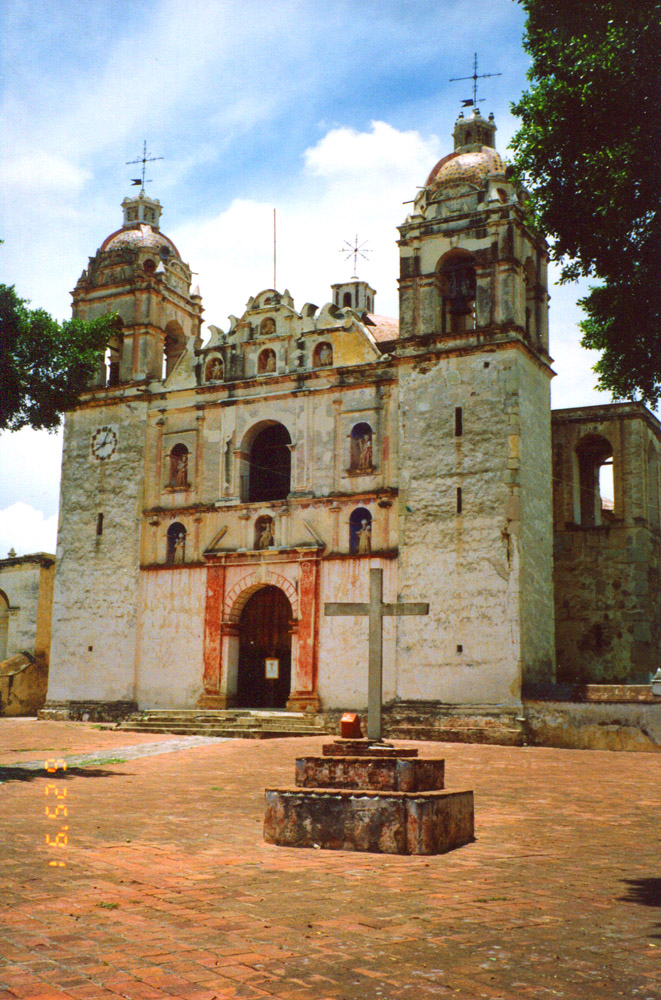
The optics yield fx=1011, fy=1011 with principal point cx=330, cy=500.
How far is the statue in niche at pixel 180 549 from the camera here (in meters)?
25.9

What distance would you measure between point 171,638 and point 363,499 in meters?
6.22

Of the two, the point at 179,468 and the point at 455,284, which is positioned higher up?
the point at 455,284

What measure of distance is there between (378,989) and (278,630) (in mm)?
20450

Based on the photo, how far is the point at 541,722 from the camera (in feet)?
67.4

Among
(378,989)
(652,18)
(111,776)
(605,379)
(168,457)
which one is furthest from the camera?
(168,457)

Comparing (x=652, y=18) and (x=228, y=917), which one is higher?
(x=652, y=18)

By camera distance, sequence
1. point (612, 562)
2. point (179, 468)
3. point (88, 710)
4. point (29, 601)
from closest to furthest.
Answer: point (612, 562), point (88, 710), point (179, 468), point (29, 601)

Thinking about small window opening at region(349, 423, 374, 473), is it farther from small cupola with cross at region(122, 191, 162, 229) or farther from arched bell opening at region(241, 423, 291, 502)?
small cupola with cross at region(122, 191, 162, 229)

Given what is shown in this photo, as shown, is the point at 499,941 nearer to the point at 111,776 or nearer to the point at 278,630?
the point at 111,776

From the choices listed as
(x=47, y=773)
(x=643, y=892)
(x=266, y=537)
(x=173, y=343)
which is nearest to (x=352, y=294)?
(x=173, y=343)

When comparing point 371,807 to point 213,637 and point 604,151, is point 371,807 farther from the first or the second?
point 213,637

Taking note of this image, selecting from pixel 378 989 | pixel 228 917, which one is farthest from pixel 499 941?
pixel 228 917

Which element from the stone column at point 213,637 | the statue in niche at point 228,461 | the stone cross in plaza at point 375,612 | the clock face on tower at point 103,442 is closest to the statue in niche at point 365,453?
the statue in niche at point 228,461

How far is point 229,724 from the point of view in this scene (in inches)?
894
